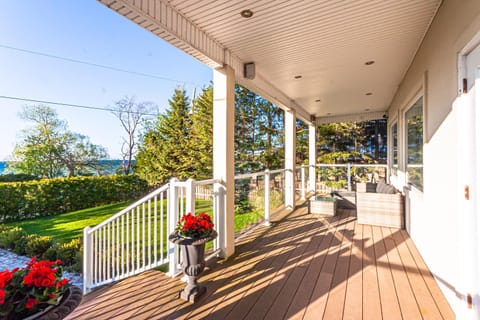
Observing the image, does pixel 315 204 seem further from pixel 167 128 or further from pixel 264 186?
pixel 167 128

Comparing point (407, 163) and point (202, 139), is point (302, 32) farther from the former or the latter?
point (202, 139)

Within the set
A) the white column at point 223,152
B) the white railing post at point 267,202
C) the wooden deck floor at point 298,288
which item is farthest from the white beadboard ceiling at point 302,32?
the wooden deck floor at point 298,288

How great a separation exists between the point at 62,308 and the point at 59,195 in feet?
36.4

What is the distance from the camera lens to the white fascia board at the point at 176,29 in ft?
6.49

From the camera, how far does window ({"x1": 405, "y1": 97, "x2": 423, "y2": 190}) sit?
315cm

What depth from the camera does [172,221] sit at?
2.69m

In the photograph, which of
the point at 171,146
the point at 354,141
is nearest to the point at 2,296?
the point at 171,146

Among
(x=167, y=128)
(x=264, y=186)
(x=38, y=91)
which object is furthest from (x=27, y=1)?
(x=264, y=186)

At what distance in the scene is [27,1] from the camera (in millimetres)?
7219

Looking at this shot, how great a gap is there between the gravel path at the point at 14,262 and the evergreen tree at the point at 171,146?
7.53 metres

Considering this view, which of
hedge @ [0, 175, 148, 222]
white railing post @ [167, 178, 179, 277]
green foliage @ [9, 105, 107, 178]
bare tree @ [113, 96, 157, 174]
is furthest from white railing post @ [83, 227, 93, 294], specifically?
bare tree @ [113, 96, 157, 174]

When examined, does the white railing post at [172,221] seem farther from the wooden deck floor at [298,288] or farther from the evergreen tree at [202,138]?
the evergreen tree at [202,138]

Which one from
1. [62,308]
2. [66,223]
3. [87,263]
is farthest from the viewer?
[66,223]

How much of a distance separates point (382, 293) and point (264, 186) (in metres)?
2.81
